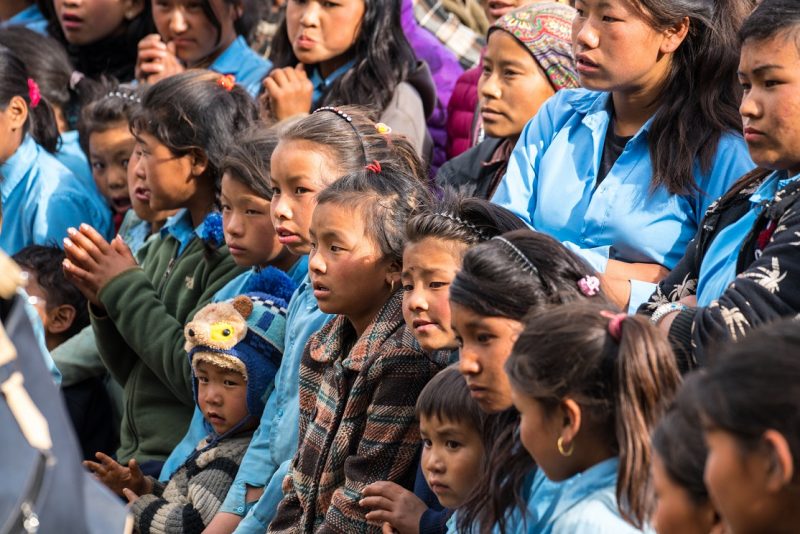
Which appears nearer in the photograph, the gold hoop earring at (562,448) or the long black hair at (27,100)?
the gold hoop earring at (562,448)

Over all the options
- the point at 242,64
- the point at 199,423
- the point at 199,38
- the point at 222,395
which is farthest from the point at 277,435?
the point at 199,38

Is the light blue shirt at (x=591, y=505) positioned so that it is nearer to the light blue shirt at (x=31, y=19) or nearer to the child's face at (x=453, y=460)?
the child's face at (x=453, y=460)

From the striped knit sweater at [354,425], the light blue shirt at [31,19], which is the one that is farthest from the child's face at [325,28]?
the light blue shirt at [31,19]

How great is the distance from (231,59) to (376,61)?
1.14 meters

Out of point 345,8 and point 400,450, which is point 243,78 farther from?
point 400,450

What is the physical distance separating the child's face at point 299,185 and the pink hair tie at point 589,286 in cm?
130

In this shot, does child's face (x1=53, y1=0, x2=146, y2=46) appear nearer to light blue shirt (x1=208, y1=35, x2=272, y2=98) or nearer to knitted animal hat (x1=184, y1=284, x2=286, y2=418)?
light blue shirt (x1=208, y1=35, x2=272, y2=98)

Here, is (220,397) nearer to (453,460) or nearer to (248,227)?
(248,227)

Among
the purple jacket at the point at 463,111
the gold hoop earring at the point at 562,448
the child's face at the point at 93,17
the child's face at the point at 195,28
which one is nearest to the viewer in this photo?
the gold hoop earring at the point at 562,448

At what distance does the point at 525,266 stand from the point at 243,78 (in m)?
3.23

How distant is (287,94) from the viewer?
513cm

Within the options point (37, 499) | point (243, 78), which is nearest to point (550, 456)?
point (37, 499)

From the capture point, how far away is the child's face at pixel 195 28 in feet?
19.9

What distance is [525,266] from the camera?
2.90m
